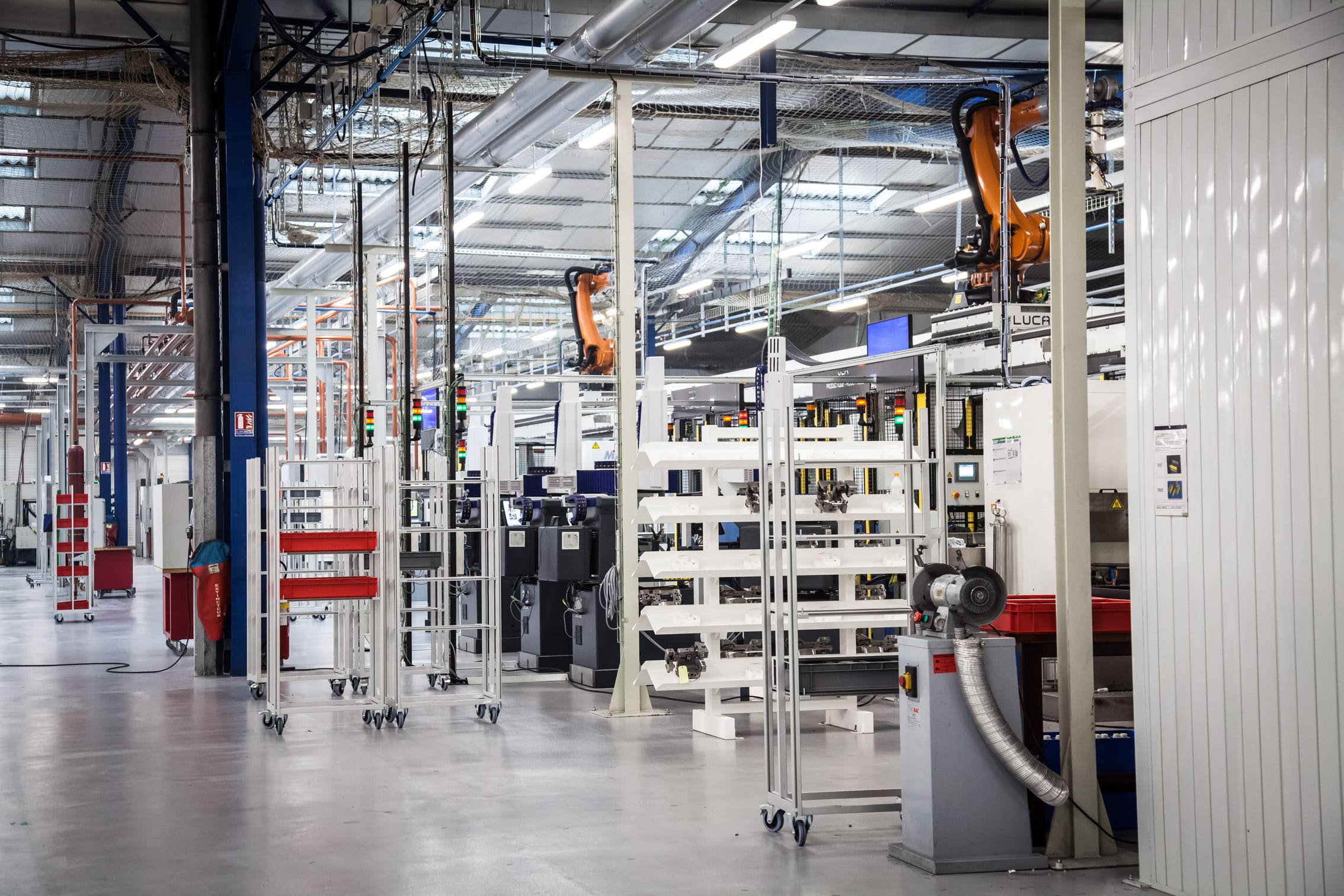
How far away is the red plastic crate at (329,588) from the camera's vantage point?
7.73 meters

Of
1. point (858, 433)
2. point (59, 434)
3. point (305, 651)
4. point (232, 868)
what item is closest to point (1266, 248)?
point (232, 868)

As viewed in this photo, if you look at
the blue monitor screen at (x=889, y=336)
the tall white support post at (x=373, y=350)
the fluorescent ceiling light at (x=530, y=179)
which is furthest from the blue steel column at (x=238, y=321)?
the blue monitor screen at (x=889, y=336)

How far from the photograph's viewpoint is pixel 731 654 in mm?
7945

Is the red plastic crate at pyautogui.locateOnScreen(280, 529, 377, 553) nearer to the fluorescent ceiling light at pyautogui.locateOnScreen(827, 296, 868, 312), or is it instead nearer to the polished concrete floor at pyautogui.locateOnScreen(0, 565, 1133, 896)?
the polished concrete floor at pyautogui.locateOnScreen(0, 565, 1133, 896)

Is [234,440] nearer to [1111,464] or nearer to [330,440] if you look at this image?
[1111,464]

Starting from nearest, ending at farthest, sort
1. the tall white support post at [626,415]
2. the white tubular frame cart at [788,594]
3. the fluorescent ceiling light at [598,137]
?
the white tubular frame cart at [788,594], the tall white support post at [626,415], the fluorescent ceiling light at [598,137]

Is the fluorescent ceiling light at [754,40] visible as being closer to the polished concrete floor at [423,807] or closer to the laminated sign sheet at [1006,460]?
the laminated sign sheet at [1006,460]

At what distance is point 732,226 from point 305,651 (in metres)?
7.26

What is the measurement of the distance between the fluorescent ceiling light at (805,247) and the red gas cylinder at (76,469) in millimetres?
8804

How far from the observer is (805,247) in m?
15.9

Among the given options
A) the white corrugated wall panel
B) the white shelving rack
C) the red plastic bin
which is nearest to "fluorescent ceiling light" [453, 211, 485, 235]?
the white shelving rack

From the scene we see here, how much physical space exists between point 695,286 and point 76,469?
27.1ft

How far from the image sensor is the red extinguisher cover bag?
10133mm

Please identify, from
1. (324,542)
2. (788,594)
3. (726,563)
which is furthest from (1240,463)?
(324,542)
